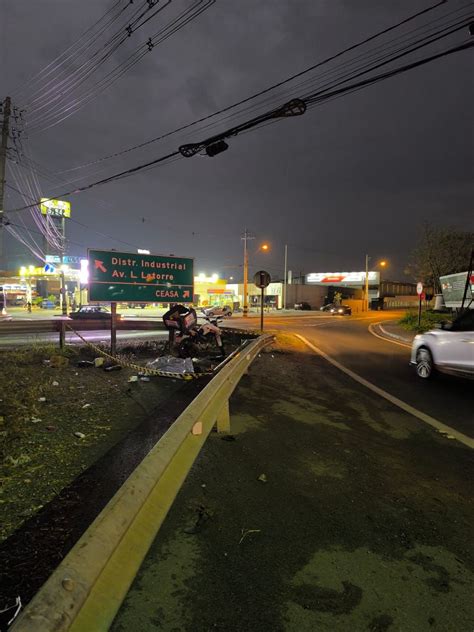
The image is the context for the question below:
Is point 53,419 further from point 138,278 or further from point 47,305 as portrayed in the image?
point 47,305

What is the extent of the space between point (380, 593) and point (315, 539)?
1.87 ft

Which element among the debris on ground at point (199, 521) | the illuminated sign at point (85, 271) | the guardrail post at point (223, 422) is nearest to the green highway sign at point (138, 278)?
the illuminated sign at point (85, 271)

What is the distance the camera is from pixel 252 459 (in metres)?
4.04

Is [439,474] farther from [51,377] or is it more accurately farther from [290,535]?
[51,377]

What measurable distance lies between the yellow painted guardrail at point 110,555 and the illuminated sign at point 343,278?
98042mm

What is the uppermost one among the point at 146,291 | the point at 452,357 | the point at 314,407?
the point at 146,291

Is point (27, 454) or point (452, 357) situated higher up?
point (452, 357)

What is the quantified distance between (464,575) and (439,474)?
1.58 meters

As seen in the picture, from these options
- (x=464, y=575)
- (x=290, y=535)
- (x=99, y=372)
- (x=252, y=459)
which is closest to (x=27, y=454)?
(x=252, y=459)

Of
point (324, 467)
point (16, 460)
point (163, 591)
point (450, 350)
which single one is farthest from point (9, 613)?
point (450, 350)

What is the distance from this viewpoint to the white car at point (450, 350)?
7539 millimetres

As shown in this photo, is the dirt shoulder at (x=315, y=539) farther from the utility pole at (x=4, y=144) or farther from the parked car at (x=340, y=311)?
the parked car at (x=340, y=311)

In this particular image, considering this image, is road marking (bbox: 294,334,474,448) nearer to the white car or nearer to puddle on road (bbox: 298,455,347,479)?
the white car

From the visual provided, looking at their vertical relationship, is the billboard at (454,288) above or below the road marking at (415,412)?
above
